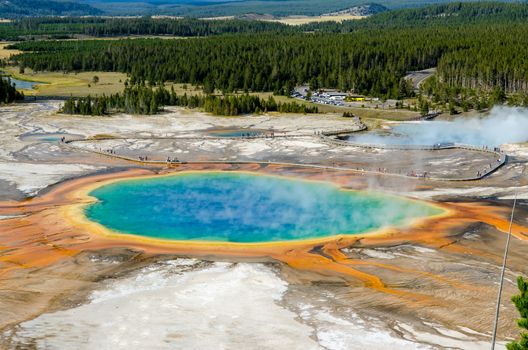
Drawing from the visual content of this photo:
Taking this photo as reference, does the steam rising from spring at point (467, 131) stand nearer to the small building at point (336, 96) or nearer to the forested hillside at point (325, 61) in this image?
the forested hillside at point (325, 61)

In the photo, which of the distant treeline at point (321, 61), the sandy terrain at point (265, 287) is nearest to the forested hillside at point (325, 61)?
the distant treeline at point (321, 61)

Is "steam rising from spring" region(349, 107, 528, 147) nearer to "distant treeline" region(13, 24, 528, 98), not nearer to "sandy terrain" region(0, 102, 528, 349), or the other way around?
"sandy terrain" region(0, 102, 528, 349)

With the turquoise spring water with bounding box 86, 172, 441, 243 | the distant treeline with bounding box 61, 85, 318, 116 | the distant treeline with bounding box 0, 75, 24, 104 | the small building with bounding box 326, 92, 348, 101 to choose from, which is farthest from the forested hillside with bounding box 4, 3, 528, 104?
the turquoise spring water with bounding box 86, 172, 441, 243

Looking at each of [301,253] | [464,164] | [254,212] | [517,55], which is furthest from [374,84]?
[301,253]

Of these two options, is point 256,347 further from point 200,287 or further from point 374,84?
point 374,84

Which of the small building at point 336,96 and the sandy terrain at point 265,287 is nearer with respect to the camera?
the sandy terrain at point 265,287

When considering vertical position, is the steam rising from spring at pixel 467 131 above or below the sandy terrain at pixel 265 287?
above

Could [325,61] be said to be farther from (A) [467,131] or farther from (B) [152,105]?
(A) [467,131]

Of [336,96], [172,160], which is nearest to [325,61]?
[336,96]
